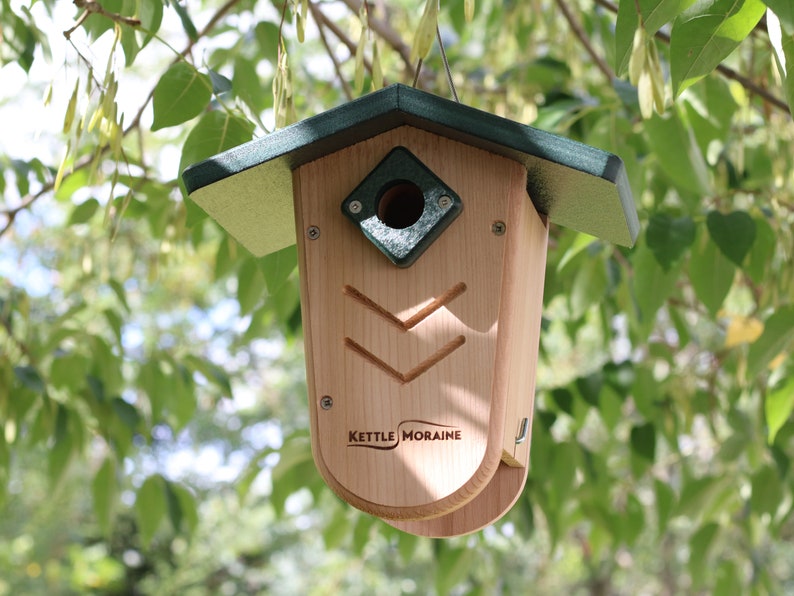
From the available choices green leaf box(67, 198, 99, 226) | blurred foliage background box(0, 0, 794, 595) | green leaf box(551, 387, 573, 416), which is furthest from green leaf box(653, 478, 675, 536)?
green leaf box(67, 198, 99, 226)

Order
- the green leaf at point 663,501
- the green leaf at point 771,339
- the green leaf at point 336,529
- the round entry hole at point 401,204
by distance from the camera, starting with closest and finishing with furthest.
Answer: the round entry hole at point 401,204, the green leaf at point 771,339, the green leaf at point 663,501, the green leaf at point 336,529

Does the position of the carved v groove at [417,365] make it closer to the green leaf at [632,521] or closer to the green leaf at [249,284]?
the green leaf at [249,284]

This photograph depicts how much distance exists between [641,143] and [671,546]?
7.29 metres

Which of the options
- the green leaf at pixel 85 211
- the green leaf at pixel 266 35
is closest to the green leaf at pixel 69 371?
the green leaf at pixel 85 211

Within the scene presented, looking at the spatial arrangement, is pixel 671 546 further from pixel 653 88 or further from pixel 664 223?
pixel 653 88

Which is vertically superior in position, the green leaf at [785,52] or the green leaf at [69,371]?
the green leaf at [69,371]

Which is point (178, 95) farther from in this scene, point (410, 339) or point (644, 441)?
point (644, 441)

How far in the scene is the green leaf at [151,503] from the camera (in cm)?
275

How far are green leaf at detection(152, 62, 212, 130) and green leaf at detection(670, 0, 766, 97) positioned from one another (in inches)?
26.7

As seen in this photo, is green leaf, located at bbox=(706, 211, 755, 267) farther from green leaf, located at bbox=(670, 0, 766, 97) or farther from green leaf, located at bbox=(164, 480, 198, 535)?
green leaf, located at bbox=(164, 480, 198, 535)

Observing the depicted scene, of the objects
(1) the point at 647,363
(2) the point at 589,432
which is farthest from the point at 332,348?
(2) the point at 589,432

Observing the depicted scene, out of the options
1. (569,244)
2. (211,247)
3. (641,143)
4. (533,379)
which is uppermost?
(211,247)

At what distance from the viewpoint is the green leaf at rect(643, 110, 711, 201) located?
1880 mm

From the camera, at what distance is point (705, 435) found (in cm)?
711
